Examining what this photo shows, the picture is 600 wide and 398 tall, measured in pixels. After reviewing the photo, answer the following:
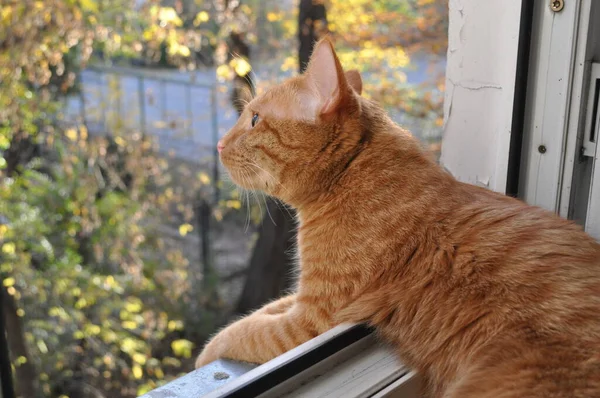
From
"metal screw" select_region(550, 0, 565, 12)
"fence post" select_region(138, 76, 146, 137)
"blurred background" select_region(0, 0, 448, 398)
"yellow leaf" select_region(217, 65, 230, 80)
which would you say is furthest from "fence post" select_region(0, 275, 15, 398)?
"fence post" select_region(138, 76, 146, 137)

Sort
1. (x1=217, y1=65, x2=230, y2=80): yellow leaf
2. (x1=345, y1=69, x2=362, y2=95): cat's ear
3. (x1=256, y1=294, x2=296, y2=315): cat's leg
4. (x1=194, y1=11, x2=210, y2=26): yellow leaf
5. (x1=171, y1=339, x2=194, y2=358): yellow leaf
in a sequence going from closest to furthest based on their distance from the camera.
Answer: (x1=256, y1=294, x2=296, y2=315): cat's leg
(x1=345, y1=69, x2=362, y2=95): cat's ear
(x1=194, y1=11, x2=210, y2=26): yellow leaf
(x1=217, y1=65, x2=230, y2=80): yellow leaf
(x1=171, y1=339, x2=194, y2=358): yellow leaf

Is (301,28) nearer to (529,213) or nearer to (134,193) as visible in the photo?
(134,193)

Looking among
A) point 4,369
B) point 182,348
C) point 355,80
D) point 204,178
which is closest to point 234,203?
point 204,178

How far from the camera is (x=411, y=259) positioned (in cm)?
99

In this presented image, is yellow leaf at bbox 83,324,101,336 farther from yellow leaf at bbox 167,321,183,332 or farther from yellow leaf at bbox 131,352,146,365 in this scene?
yellow leaf at bbox 167,321,183,332

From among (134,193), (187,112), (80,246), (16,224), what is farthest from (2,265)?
(187,112)

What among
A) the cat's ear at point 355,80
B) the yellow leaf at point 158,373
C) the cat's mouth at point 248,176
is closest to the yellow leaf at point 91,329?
the yellow leaf at point 158,373

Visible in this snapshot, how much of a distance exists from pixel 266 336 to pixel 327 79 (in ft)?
1.44

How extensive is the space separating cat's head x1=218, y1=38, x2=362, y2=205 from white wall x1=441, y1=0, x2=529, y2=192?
0.20 meters

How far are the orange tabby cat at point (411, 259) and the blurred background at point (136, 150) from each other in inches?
59.2

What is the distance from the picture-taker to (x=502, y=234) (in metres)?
0.98

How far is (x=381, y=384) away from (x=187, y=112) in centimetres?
340

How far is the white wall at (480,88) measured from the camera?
1106 mm

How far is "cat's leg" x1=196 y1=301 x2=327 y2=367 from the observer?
3.37ft
